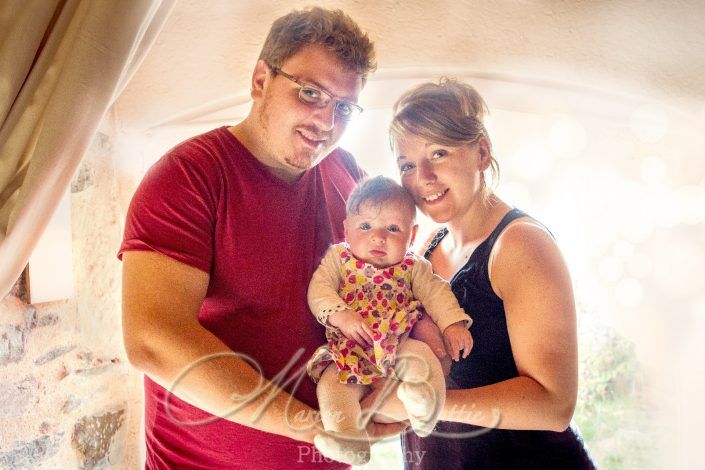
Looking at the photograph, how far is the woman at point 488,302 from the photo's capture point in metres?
0.99

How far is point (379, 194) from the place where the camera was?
1007 mm

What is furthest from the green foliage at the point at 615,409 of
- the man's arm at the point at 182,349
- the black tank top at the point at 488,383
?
the man's arm at the point at 182,349

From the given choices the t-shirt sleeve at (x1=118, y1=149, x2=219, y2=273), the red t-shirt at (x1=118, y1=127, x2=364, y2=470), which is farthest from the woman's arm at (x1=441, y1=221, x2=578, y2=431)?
the t-shirt sleeve at (x1=118, y1=149, x2=219, y2=273)

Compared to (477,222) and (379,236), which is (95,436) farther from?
(477,222)

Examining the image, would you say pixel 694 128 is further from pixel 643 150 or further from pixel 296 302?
pixel 296 302

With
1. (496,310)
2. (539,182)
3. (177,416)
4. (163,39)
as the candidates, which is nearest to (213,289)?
(177,416)

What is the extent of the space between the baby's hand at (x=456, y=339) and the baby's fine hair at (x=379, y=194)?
0.82 feet

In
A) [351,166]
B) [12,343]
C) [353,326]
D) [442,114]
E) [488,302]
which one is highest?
[442,114]

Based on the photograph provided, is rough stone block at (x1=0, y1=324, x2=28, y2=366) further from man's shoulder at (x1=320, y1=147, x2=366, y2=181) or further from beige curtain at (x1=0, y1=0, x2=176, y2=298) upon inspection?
man's shoulder at (x1=320, y1=147, x2=366, y2=181)

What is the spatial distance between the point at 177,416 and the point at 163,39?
3.30 feet

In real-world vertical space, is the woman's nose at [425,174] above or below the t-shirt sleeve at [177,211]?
above

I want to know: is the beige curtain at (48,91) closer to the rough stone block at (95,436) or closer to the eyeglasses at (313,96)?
the eyeglasses at (313,96)

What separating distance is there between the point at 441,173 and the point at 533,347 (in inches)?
17.0

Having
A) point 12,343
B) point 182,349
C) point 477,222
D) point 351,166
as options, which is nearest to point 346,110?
point 351,166
